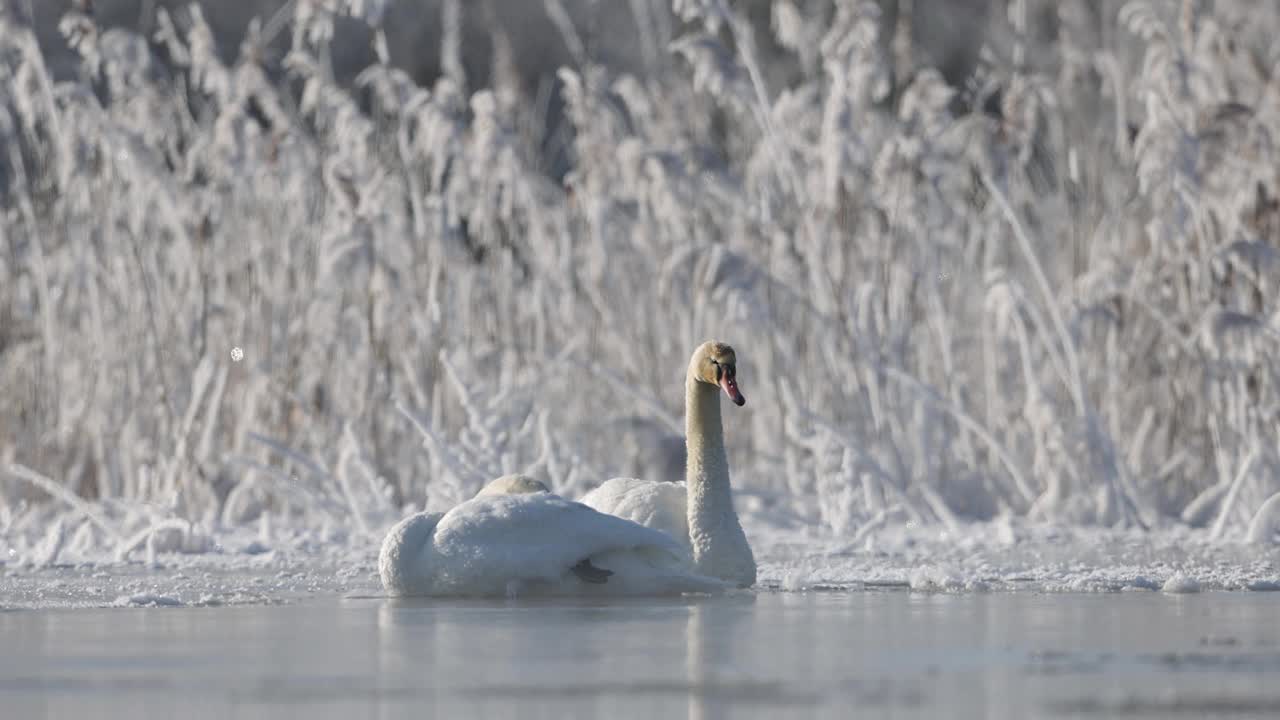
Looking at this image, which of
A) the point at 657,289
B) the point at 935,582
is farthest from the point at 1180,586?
the point at 657,289

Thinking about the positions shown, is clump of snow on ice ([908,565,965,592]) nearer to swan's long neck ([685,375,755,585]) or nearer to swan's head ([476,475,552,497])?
swan's long neck ([685,375,755,585])

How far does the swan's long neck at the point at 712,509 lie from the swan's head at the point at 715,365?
4.2 inches

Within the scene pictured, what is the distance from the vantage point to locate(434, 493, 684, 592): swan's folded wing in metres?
7.93

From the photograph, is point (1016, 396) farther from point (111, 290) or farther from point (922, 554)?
point (111, 290)

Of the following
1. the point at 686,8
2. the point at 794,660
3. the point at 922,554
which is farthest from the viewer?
the point at 686,8

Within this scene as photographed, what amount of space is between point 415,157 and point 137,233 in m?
1.46

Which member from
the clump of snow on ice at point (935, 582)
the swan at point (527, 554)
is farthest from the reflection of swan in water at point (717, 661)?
the clump of snow on ice at point (935, 582)

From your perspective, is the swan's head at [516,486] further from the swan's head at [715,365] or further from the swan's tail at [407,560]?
the swan's tail at [407,560]

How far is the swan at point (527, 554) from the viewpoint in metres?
7.95

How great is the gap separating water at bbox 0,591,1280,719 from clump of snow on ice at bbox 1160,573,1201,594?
12 cm

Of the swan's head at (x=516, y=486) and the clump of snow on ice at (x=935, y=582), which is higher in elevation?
the swan's head at (x=516, y=486)

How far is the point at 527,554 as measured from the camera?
7.93 meters

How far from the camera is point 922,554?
9992 mm

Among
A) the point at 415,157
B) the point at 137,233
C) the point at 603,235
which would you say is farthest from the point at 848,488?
the point at 137,233
